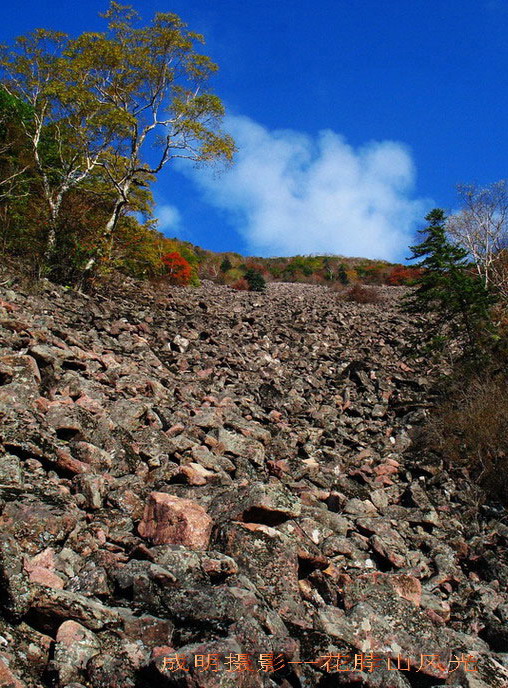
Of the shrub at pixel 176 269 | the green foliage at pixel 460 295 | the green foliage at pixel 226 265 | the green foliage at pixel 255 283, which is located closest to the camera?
the green foliage at pixel 460 295

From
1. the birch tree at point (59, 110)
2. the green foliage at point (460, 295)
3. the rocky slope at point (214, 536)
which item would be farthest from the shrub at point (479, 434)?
the birch tree at point (59, 110)

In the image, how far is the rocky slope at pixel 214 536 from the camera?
2422 mm

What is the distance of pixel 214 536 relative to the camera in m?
3.67

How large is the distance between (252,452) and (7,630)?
4159 millimetres

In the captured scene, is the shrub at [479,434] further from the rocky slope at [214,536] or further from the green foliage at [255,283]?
the green foliage at [255,283]

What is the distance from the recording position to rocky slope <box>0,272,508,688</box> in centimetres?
242

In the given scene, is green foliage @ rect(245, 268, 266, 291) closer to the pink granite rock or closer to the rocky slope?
the rocky slope

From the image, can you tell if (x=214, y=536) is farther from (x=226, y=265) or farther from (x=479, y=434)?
(x=226, y=265)

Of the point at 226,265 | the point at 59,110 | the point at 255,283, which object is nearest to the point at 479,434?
A: the point at 59,110

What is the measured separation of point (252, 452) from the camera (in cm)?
618

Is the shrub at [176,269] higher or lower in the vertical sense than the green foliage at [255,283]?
lower

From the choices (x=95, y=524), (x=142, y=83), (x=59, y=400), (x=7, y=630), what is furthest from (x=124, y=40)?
(x=7, y=630)

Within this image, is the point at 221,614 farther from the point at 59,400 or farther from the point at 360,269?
the point at 360,269

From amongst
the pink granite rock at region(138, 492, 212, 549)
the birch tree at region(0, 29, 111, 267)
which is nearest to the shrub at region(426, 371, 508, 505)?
the pink granite rock at region(138, 492, 212, 549)
